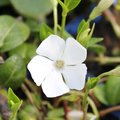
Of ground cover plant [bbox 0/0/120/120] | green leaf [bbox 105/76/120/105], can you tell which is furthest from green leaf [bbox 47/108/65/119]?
green leaf [bbox 105/76/120/105]

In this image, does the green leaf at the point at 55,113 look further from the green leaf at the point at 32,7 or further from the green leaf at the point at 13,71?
the green leaf at the point at 32,7

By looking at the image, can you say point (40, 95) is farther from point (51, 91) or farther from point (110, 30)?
point (110, 30)

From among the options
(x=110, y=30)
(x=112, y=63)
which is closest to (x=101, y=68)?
(x=112, y=63)

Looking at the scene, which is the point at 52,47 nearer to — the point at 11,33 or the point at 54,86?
the point at 54,86

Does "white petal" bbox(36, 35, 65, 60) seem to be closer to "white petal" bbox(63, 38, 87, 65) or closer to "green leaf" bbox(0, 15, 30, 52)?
"white petal" bbox(63, 38, 87, 65)

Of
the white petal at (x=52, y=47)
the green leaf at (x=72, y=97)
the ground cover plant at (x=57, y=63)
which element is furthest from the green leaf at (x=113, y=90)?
the white petal at (x=52, y=47)

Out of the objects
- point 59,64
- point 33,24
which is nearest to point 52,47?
point 59,64
